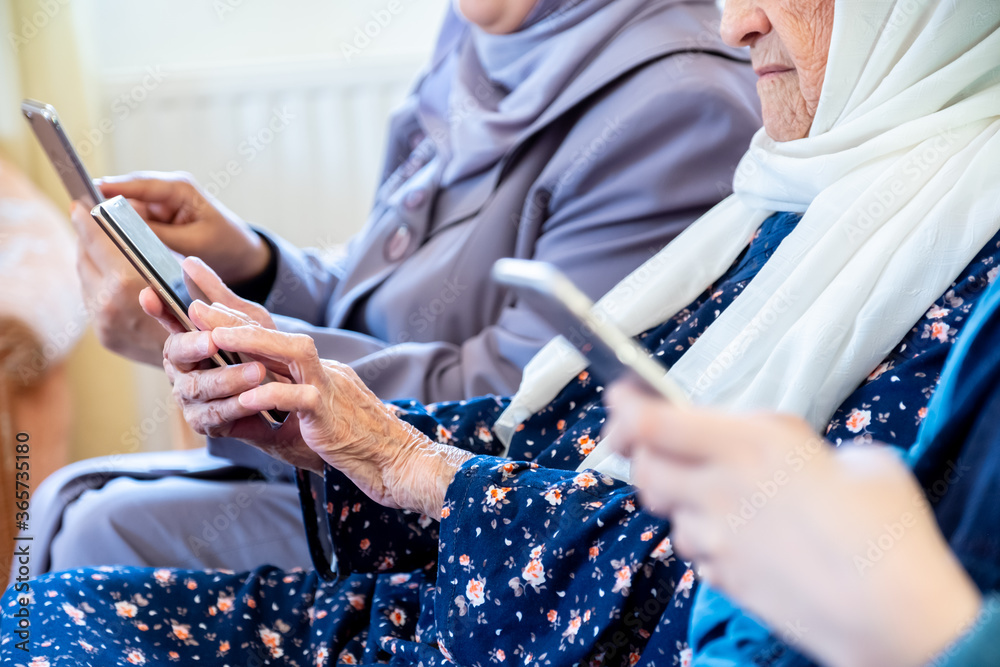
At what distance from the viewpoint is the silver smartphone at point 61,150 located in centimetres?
92

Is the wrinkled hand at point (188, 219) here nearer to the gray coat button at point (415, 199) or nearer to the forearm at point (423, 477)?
the gray coat button at point (415, 199)

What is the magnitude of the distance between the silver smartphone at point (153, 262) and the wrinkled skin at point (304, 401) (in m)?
0.01

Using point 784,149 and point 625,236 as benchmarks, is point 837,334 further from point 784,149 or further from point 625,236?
point 625,236

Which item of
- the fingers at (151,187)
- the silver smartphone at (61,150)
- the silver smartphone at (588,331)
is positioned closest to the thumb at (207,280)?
the silver smartphone at (61,150)

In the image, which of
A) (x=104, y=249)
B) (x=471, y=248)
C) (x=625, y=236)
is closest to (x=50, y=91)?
(x=104, y=249)

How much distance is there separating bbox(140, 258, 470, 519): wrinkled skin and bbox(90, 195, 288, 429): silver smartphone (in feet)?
0.05

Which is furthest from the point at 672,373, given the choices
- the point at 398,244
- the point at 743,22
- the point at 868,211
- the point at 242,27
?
the point at 242,27

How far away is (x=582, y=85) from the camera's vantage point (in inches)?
45.4

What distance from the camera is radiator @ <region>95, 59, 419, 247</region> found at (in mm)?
2172

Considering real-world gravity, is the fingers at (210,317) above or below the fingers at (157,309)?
above

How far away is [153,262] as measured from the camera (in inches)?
29.5

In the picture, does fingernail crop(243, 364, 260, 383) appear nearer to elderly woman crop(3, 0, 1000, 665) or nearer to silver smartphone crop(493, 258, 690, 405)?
elderly woman crop(3, 0, 1000, 665)

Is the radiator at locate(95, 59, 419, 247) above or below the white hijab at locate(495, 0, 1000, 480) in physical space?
below

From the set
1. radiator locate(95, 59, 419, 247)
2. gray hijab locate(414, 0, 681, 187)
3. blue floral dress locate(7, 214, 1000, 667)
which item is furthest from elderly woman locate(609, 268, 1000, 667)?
radiator locate(95, 59, 419, 247)
